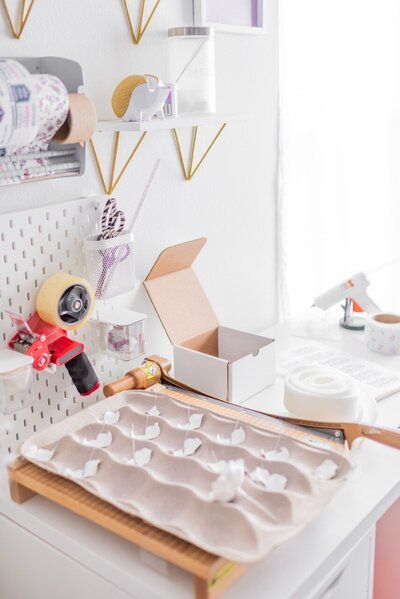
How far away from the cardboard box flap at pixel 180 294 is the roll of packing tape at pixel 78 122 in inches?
14.7

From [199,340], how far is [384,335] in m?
0.47

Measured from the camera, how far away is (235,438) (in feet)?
3.58

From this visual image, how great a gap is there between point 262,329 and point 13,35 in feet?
3.47

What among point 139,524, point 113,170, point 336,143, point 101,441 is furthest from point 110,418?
point 336,143

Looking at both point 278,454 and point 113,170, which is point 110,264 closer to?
point 113,170

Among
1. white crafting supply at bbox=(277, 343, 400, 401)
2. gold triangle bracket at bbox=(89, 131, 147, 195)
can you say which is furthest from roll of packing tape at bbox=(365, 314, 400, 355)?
gold triangle bracket at bbox=(89, 131, 147, 195)

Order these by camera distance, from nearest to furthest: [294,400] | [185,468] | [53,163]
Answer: [185,468]
[53,163]
[294,400]

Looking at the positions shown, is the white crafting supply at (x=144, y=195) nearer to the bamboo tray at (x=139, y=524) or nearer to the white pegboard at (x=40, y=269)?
the white pegboard at (x=40, y=269)

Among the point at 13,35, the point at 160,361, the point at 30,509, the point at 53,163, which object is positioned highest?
the point at 13,35

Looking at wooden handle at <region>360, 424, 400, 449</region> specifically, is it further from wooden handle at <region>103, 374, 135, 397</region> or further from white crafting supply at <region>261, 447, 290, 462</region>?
wooden handle at <region>103, 374, 135, 397</region>

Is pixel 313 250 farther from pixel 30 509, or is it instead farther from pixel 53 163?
pixel 30 509

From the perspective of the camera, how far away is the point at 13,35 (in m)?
1.08

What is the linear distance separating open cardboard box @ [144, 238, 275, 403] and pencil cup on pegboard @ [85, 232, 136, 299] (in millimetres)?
130

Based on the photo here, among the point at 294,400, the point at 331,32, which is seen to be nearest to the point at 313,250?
the point at 331,32
